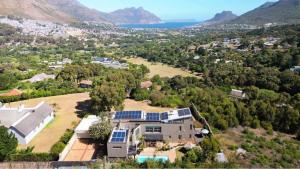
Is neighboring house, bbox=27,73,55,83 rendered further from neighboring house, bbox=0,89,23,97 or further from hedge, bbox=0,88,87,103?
hedge, bbox=0,88,87,103

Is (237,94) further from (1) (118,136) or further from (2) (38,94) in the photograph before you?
(2) (38,94)

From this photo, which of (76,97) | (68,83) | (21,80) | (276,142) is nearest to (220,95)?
(276,142)

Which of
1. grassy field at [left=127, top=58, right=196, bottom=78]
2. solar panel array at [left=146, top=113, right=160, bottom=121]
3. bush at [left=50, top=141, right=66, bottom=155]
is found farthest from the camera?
grassy field at [left=127, top=58, right=196, bottom=78]

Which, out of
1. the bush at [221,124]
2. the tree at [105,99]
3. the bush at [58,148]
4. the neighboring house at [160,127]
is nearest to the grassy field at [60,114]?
the bush at [58,148]

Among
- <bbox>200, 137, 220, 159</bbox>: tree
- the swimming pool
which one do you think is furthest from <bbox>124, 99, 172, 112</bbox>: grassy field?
<bbox>200, 137, 220, 159</bbox>: tree

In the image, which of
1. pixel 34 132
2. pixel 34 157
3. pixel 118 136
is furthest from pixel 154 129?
pixel 34 132

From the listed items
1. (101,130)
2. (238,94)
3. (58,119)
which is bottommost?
(58,119)
